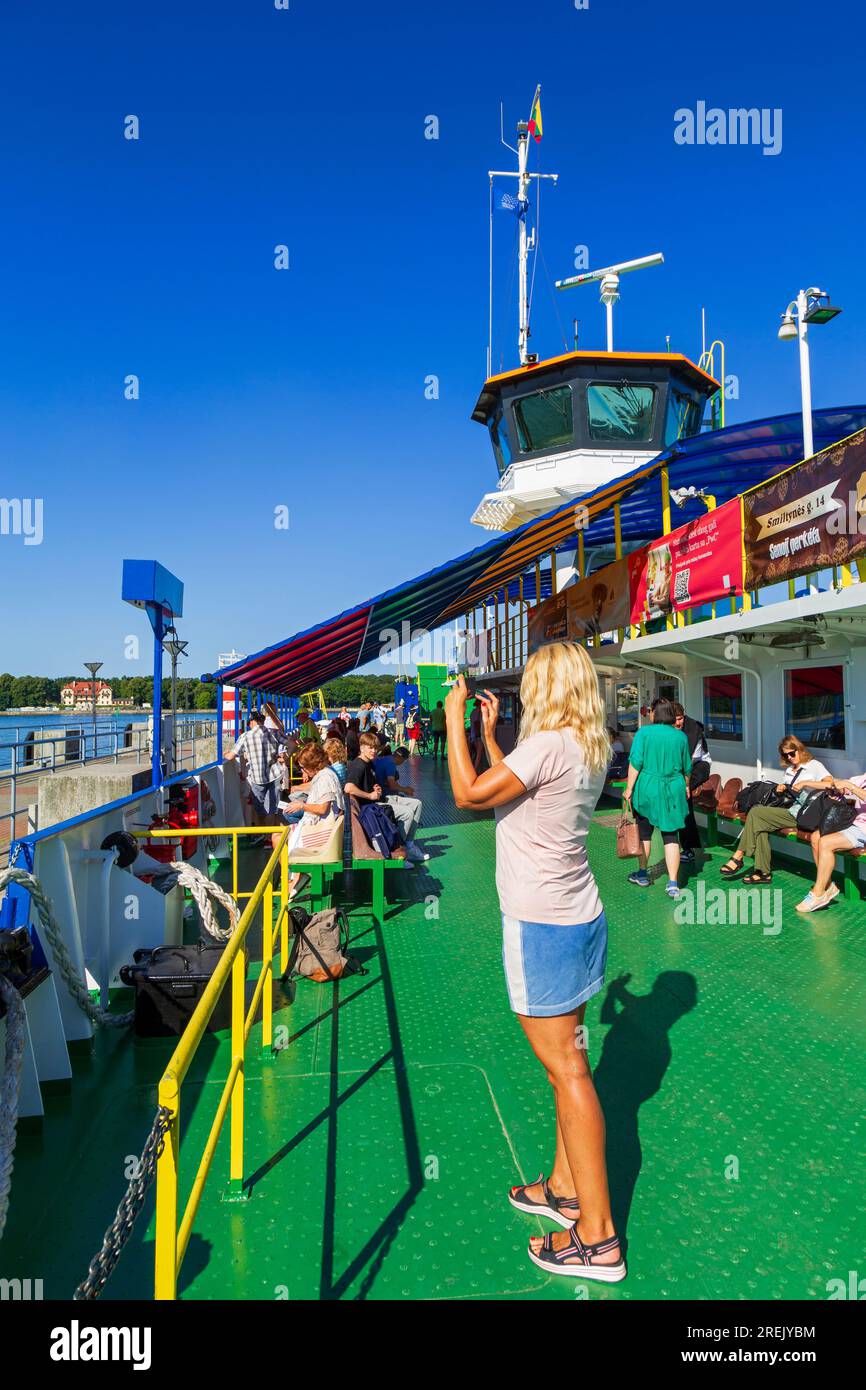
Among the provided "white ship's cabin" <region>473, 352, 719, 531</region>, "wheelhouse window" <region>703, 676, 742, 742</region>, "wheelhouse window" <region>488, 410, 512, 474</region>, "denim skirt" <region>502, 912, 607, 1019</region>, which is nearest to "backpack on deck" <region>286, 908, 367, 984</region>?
"denim skirt" <region>502, 912, 607, 1019</region>

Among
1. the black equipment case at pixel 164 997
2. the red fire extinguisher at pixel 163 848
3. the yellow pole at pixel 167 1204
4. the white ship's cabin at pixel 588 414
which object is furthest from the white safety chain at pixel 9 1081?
the white ship's cabin at pixel 588 414

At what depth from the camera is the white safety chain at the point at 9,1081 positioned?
246 centimetres

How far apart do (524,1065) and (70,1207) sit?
201 cm

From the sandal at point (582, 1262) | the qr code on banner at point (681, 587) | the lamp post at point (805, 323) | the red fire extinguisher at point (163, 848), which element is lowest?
the sandal at point (582, 1262)

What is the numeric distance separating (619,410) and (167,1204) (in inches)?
686

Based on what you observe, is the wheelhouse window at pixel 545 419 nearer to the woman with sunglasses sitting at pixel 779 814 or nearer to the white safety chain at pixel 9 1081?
the woman with sunglasses sitting at pixel 779 814

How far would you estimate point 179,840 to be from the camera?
620 centimetres

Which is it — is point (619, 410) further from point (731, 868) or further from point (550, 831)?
point (550, 831)

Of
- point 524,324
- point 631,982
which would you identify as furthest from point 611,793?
point 524,324

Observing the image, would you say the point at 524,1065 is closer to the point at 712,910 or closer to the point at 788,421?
the point at 712,910

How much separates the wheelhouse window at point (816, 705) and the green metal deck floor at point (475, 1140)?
2.72m

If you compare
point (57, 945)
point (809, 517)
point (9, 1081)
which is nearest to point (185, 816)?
point (57, 945)

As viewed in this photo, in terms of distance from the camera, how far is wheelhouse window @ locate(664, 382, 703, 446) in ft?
56.2

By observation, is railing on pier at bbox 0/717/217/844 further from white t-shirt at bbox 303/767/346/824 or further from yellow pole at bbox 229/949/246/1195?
yellow pole at bbox 229/949/246/1195
